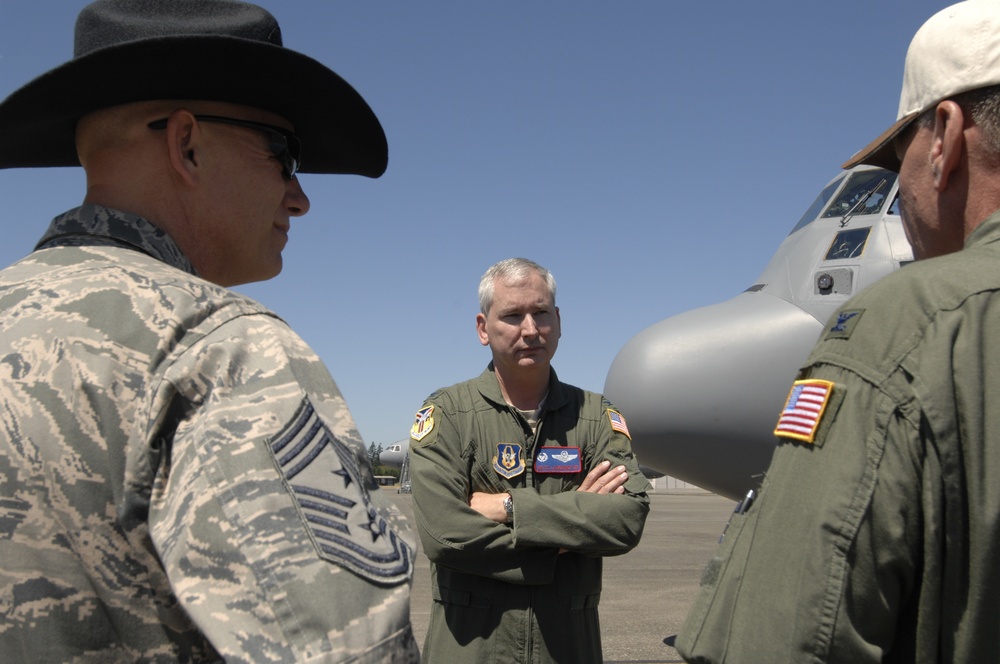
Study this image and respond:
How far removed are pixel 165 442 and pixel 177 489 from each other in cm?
8

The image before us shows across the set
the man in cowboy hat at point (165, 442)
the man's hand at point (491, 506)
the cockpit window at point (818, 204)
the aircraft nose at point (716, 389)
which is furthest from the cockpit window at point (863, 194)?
the man in cowboy hat at point (165, 442)

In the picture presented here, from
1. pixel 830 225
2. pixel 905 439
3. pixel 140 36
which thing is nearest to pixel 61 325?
pixel 140 36

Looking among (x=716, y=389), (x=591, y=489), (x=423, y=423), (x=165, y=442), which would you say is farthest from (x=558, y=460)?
(x=165, y=442)

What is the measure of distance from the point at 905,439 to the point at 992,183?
51 centimetres

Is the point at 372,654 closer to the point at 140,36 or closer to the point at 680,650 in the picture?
the point at 680,650

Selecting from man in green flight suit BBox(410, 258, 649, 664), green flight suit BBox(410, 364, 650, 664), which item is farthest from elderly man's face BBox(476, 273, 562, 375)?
green flight suit BBox(410, 364, 650, 664)

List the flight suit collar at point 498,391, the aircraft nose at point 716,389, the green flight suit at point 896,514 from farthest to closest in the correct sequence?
the aircraft nose at point 716,389 < the flight suit collar at point 498,391 < the green flight suit at point 896,514

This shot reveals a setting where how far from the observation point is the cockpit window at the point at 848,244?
576cm

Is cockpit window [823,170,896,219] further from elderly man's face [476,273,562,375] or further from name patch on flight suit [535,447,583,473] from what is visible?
name patch on flight suit [535,447,583,473]

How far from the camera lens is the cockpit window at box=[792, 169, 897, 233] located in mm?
5988

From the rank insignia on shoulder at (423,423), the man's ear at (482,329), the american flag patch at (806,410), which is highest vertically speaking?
the american flag patch at (806,410)

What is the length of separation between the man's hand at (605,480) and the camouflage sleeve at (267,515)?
236cm

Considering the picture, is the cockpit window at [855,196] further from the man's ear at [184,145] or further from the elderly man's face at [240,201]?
the man's ear at [184,145]

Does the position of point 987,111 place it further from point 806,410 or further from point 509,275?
point 509,275
